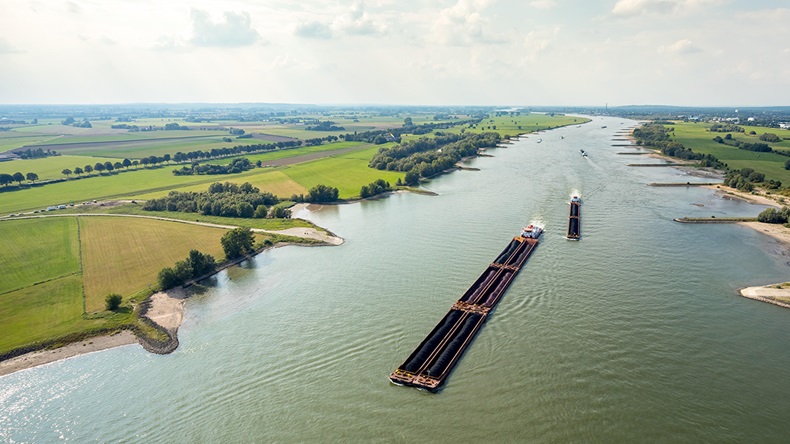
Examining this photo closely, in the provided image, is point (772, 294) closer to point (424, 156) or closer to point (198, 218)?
point (198, 218)

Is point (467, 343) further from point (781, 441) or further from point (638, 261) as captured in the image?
point (638, 261)

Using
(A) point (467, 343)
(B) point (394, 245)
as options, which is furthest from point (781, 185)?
(A) point (467, 343)

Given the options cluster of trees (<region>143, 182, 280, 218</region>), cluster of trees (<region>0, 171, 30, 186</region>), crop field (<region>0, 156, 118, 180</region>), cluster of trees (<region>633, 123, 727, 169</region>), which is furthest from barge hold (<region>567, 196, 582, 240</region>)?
crop field (<region>0, 156, 118, 180</region>)

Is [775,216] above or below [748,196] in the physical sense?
above

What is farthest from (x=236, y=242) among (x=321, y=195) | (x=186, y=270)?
(x=321, y=195)

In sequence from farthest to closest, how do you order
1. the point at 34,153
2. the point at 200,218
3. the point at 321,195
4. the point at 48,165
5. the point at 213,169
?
the point at 34,153
the point at 48,165
the point at 213,169
the point at 321,195
the point at 200,218

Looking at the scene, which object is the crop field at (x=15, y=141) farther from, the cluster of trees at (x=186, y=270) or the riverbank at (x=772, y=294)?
the riverbank at (x=772, y=294)

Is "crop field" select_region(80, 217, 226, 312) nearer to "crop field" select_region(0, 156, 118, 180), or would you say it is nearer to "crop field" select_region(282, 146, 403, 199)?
"crop field" select_region(282, 146, 403, 199)
